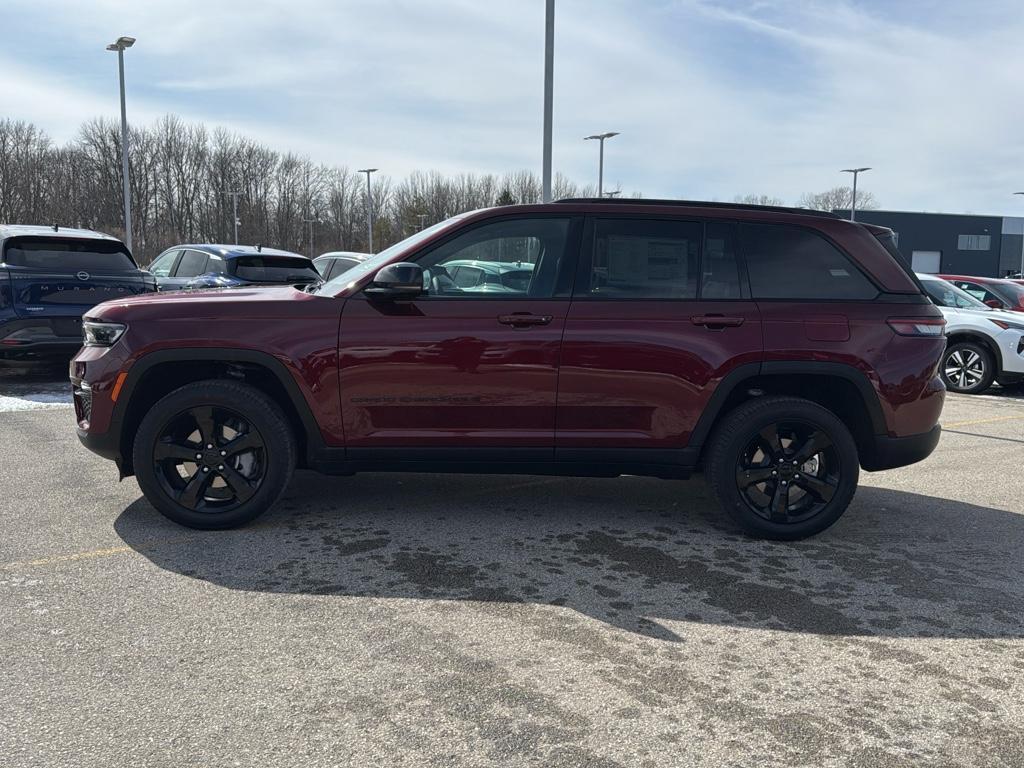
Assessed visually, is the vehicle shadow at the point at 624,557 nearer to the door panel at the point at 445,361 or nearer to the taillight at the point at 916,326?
the door panel at the point at 445,361

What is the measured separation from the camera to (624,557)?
4301 millimetres

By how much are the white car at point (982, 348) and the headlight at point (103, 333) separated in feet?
32.4

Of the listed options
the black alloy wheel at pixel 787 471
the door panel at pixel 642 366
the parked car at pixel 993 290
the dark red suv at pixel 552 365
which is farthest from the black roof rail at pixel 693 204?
the parked car at pixel 993 290

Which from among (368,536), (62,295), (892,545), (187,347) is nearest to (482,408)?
(368,536)

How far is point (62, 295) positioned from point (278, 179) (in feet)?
241

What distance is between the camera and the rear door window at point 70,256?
9.13 meters

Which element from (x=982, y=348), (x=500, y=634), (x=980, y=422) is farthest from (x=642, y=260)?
(x=982, y=348)

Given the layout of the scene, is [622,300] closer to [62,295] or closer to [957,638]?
[957,638]

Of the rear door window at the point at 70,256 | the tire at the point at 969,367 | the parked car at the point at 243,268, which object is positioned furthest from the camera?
the parked car at the point at 243,268

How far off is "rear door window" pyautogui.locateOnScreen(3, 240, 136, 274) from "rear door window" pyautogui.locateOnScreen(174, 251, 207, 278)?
1.92 meters

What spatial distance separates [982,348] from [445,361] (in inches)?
376

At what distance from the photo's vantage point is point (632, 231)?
4.62 metres

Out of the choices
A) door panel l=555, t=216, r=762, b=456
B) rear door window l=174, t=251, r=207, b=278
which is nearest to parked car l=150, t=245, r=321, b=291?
rear door window l=174, t=251, r=207, b=278

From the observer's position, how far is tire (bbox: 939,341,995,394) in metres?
11.2
